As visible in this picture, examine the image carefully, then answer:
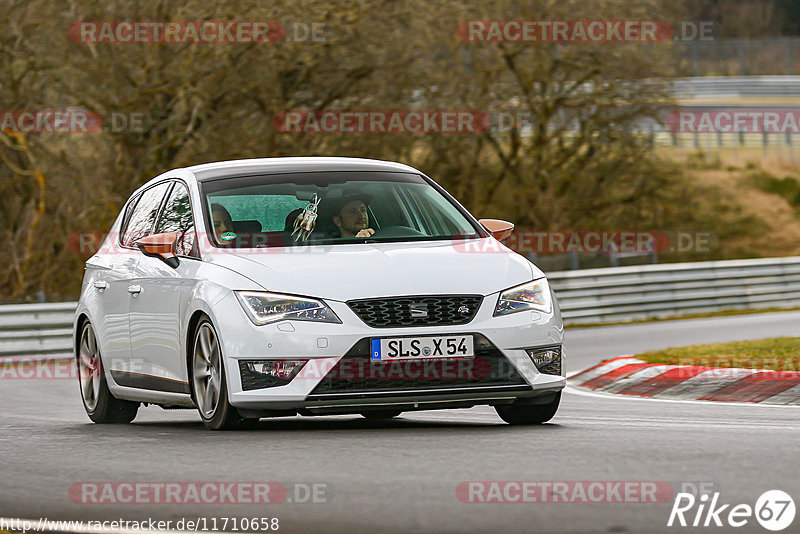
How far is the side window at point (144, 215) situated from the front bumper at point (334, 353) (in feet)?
Answer: 6.82

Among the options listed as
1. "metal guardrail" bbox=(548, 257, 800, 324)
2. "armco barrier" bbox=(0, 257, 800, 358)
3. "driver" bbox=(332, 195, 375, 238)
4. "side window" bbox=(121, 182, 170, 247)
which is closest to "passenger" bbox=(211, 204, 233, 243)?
"driver" bbox=(332, 195, 375, 238)

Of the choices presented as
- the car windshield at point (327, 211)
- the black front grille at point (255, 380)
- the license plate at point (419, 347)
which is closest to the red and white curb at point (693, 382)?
the car windshield at point (327, 211)

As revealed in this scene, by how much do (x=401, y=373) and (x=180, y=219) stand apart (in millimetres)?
2269

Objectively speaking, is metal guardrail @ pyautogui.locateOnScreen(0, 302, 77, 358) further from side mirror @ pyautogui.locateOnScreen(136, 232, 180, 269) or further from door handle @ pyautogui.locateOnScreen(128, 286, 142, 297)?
side mirror @ pyautogui.locateOnScreen(136, 232, 180, 269)

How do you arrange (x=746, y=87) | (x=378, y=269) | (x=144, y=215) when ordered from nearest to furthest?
(x=378, y=269)
(x=144, y=215)
(x=746, y=87)

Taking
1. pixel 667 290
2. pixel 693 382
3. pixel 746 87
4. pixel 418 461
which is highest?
pixel 746 87

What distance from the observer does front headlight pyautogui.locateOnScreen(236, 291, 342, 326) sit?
791 cm

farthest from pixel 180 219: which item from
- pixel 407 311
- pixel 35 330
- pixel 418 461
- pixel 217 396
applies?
pixel 35 330

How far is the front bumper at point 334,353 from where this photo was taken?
25.7 ft

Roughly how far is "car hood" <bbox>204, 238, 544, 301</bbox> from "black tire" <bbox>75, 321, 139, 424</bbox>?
7.29ft

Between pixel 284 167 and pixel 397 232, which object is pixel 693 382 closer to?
pixel 397 232

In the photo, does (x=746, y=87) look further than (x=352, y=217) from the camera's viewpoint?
Yes

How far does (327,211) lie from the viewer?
906 cm

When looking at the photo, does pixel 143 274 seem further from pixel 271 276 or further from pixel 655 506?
pixel 655 506
